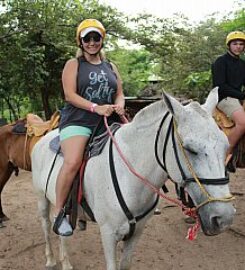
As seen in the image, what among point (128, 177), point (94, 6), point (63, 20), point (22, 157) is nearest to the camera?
point (128, 177)

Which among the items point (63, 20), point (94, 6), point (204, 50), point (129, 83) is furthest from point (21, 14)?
point (129, 83)

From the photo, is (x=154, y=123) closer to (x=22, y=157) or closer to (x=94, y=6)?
(x=22, y=157)

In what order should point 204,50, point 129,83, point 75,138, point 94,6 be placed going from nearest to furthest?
point 75,138
point 94,6
point 204,50
point 129,83

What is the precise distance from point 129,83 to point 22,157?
22235 millimetres

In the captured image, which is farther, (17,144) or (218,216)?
(17,144)

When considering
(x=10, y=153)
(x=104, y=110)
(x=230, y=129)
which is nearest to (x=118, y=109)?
(x=104, y=110)

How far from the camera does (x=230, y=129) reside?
493 cm

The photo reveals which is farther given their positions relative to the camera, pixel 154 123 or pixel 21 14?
pixel 21 14

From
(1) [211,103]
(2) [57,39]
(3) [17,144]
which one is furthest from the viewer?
(2) [57,39]

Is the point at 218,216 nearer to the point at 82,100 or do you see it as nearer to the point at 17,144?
the point at 82,100

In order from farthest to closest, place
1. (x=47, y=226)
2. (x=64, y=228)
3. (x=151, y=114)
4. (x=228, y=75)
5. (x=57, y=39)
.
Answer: (x=57, y=39)
(x=228, y=75)
(x=47, y=226)
(x=64, y=228)
(x=151, y=114)

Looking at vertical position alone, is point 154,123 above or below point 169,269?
above

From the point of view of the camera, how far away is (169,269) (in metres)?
4.18

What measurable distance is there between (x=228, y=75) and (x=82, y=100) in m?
2.70
